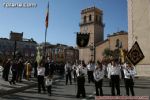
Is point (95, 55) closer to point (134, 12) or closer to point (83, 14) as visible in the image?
point (83, 14)

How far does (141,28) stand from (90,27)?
2404 inches

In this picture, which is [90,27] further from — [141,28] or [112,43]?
[141,28]

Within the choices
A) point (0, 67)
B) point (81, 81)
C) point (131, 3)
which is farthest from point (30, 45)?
point (81, 81)

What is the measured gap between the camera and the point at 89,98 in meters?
14.9

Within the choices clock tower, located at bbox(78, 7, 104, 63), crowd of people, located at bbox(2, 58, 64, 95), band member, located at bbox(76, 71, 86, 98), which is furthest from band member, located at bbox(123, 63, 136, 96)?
clock tower, located at bbox(78, 7, 104, 63)

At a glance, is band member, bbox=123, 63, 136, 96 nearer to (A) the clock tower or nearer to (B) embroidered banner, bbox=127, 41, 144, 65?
(B) embroidered banner, bbox=127, 41, 144, 65

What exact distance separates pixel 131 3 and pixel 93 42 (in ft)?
198

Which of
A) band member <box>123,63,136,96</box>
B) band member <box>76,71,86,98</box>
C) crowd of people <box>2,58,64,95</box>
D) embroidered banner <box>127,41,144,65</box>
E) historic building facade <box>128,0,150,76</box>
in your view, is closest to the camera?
embroidered banner <box>127,41,144,65</box>

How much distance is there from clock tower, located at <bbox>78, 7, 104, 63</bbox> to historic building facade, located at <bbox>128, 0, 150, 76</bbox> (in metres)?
Answer: 57.8

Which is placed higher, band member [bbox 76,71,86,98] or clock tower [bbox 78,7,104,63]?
clock tower [bbox 78,7,104,63]

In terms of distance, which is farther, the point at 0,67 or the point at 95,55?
the point at 95,55

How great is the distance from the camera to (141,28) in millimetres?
37219

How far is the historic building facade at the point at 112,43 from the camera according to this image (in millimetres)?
95606

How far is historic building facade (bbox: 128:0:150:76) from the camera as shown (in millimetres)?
36406
